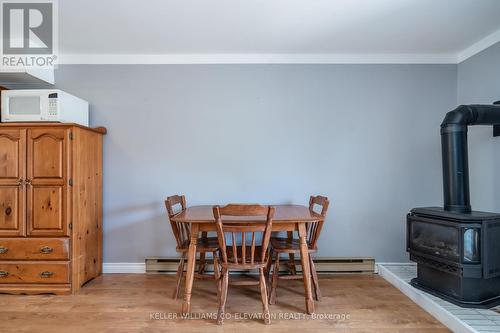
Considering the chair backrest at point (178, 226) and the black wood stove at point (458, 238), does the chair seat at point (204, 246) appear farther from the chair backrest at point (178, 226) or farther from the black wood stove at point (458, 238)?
the black wood stove at point (458, 238)

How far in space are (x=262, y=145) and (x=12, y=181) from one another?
239 centimetres

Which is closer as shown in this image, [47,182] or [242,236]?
[242,236]

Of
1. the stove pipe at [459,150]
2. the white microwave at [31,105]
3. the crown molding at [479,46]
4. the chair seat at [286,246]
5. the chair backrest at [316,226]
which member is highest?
the crown molding at [479,46]

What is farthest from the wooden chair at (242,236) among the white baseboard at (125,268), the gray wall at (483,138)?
the gray wall at (483,138)

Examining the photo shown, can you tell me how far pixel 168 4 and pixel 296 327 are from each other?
260 centimetres

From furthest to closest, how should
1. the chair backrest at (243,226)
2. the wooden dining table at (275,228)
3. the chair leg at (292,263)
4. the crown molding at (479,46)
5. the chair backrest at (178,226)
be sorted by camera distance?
1. the chair leg at (292,263)
2. the crown molding at (479,46)
3. the chair backrest at (178,226)
4. the wooden dining table at (275,228)
5. the chair backrest at (243,226)

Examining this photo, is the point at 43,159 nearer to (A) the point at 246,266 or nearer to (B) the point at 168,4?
(B) the point at 168,4

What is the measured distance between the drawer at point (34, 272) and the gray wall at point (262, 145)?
58 cm

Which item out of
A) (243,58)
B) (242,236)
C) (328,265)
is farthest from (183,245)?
(243,58)

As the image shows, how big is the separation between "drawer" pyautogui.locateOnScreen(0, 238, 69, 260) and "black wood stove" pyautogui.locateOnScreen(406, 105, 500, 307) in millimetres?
3125

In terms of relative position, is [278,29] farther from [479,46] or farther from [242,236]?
[479,46]

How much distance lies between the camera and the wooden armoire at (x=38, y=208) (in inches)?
99.3

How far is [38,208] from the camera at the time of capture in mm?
2539

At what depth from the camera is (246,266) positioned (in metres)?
2.05
